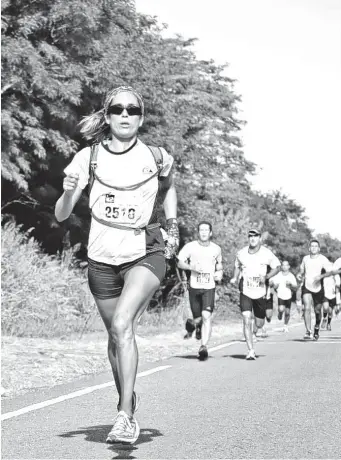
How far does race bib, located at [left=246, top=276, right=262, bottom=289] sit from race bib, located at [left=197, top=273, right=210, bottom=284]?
800 millimetres

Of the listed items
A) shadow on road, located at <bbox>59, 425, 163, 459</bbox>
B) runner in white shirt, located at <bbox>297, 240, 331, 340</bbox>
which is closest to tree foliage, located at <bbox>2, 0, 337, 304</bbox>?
runner in white shirt, located at <bbox>297, 240, 331, 340</bbox>

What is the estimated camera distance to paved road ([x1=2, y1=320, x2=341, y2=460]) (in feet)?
21.8

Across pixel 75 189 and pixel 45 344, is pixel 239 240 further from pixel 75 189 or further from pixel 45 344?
pixel 75 189

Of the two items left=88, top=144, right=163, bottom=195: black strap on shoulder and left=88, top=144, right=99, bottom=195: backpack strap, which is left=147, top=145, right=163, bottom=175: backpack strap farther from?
left=88, top=144, right=99, bottom=195: backpack strap

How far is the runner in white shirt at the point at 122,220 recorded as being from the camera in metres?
6.40

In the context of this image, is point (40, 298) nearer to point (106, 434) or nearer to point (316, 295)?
point (316, 295)

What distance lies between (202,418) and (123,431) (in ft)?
7.41

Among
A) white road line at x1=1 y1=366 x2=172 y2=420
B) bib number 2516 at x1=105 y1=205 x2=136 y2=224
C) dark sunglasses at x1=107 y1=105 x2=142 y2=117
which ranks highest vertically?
dark sunglasses at x1=107 y1=105 x2=142 y2=117

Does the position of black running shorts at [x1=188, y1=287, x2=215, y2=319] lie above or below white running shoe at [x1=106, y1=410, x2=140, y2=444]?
above

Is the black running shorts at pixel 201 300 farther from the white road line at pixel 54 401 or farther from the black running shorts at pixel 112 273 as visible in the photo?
the black running shorts at pixel 112 273

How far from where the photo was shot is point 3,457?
6402 millimetres

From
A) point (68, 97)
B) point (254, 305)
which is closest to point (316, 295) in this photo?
point (254, 305)

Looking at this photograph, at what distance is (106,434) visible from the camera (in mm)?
7312

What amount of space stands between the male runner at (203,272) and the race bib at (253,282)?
26.7 inches
